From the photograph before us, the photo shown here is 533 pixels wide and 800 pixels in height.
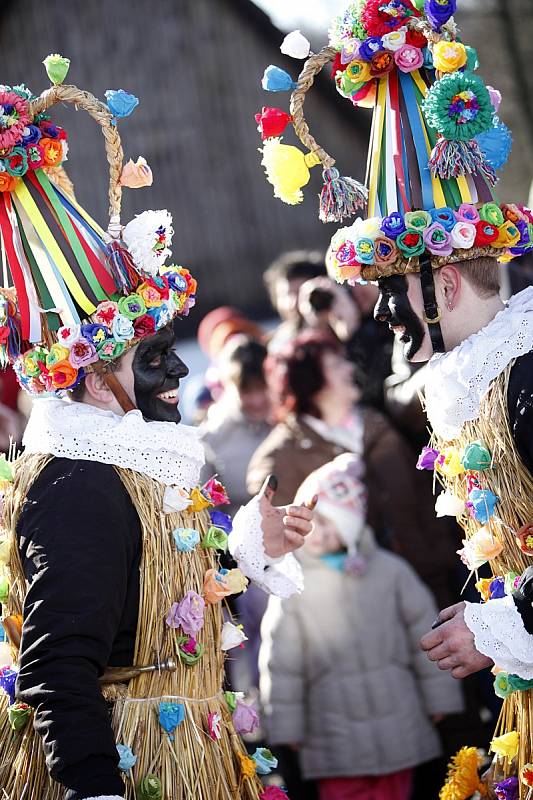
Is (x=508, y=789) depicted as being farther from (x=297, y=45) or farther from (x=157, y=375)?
(x=297, y=45)

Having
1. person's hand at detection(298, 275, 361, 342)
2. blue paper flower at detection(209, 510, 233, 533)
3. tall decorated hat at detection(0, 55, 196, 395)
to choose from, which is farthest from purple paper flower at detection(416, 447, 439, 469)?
person's hand at detection(298, 275, 361, 342)

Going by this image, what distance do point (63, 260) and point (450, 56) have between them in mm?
1196

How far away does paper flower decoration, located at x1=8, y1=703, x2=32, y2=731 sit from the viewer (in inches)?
107

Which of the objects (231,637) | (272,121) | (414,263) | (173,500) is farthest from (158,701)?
(272,121)

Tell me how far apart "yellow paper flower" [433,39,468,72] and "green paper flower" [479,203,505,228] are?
375mm

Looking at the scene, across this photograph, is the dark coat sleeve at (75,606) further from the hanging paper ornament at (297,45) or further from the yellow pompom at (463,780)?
the hanging paper ornament at (297,45)

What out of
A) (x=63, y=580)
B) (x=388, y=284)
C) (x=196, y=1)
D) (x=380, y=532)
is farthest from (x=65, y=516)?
(x=196, y=1)

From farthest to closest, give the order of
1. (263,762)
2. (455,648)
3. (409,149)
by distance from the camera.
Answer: (263,762) < (409,149) < (455,648)

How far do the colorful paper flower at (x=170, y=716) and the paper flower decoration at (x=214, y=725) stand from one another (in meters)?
0.11

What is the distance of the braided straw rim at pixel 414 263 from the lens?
277cm

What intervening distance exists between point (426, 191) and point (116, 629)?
4.77ft

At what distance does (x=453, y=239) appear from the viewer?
273 cm

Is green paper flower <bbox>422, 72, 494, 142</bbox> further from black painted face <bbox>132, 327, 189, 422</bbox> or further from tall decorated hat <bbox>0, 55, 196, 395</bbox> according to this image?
black painted face <bbox>132, 327, 189, 422</bbox>

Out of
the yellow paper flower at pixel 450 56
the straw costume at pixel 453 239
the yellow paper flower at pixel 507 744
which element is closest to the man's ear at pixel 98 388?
the straw costume at pixel 453 239
